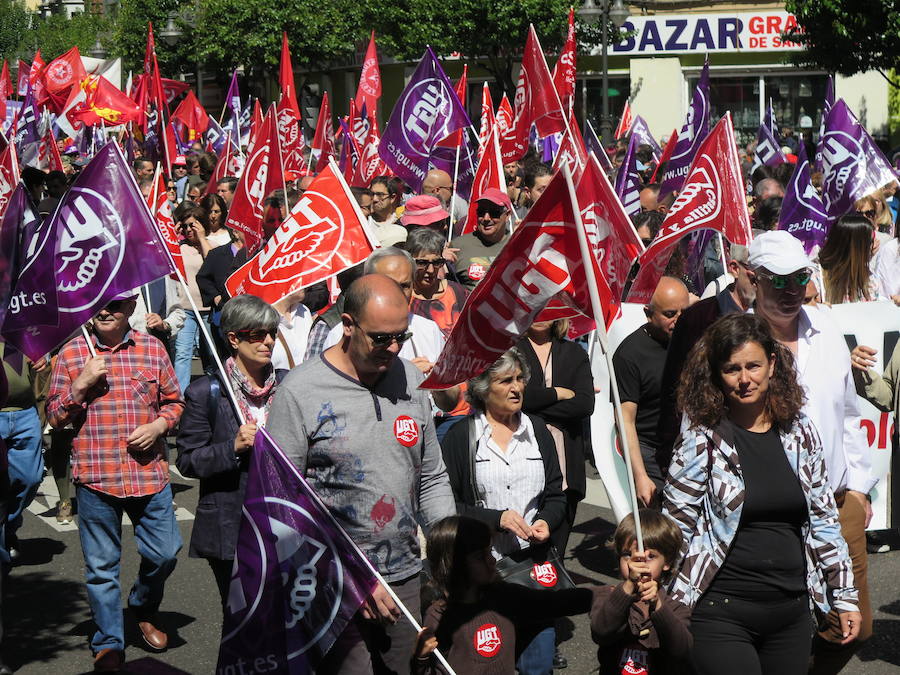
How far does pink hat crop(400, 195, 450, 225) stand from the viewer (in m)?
9.09

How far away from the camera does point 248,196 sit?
10.1 metres

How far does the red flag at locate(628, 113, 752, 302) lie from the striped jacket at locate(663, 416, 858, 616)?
2.32m

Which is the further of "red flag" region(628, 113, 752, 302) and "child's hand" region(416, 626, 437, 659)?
"red flag" region(628, 113, 752, 302)

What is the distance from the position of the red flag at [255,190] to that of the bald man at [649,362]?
4078 mm

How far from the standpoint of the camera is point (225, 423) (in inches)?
207

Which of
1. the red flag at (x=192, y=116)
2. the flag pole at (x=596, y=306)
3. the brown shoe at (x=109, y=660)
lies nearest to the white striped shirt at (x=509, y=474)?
the flag pole at (x=596, y=306)

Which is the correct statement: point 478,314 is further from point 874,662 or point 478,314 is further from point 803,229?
point 803,229

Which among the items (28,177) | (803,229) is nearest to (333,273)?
(803,229)

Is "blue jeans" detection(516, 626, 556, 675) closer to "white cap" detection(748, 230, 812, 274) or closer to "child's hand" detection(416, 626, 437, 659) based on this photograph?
"child's hand" detection(416, 626, 437, 659)

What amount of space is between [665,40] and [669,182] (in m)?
26.5

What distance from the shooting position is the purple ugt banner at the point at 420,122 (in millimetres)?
12484

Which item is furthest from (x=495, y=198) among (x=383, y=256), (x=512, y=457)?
(x=512, y=457)

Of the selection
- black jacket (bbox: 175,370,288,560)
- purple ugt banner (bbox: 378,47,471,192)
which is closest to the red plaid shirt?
black jacket (bbox: 175,370,288,560)

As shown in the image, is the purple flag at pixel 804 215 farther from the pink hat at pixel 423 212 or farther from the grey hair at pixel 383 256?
the grey hair at pixel 383 256
